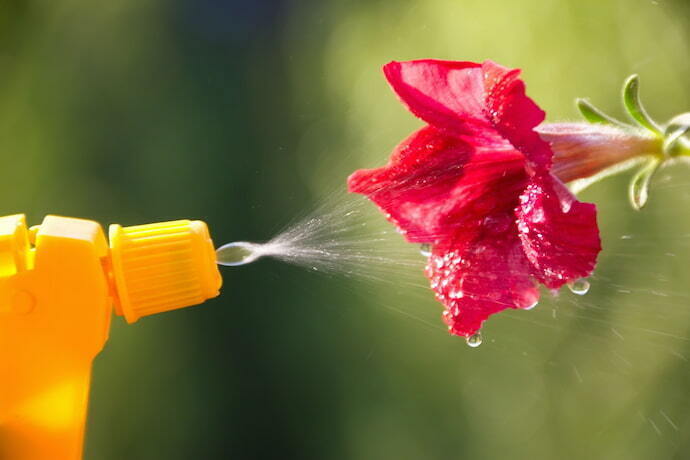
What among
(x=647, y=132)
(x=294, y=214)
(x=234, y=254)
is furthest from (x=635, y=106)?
(x=294, y=214)

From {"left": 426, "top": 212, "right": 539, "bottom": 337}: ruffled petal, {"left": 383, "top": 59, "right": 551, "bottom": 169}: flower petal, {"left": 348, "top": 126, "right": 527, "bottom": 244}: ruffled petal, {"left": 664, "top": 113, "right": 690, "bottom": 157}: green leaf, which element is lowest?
{"left": 426, "top": 212, "right": 539, "bottom": 337}: ruffled petal

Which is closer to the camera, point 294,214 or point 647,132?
point 647,132

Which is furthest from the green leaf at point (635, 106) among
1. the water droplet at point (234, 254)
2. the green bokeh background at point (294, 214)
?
the green bokeh background at point (294, 214)

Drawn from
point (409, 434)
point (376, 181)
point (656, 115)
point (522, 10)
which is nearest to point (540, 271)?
point (376, 181)

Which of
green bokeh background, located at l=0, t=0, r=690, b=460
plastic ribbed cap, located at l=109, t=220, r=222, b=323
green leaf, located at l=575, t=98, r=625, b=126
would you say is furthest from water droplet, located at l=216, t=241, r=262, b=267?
green bokeh background, located at l=0, t=0, r=690, b=460

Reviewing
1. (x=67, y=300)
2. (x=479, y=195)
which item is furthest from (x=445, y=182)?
(x=67, y=300)

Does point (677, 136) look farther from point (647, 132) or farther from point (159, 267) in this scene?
point (159, 267)

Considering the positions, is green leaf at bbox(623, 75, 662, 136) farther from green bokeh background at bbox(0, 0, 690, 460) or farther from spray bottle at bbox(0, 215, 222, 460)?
green bokeh background at bbox(0, 0, 690, 460)
